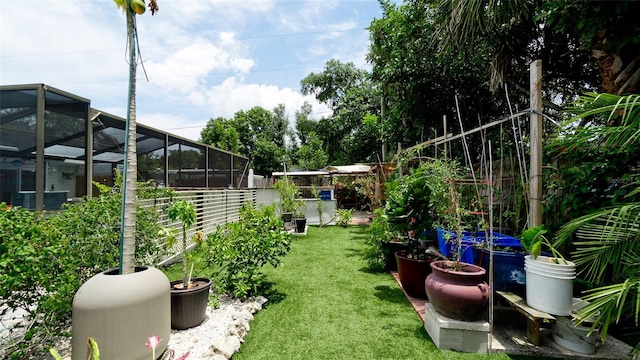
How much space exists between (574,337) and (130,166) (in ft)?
13.1

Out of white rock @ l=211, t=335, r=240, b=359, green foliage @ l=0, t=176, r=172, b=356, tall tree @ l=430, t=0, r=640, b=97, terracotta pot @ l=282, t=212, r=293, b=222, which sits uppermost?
tall tree @ l=430, t=0, r=640, b=97

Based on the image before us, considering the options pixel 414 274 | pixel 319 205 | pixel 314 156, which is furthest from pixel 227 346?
pixel 314 156

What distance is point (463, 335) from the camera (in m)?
2.44

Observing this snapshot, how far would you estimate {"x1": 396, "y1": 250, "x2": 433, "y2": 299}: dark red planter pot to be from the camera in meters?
3.59

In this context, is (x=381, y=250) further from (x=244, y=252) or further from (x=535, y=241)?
(x=535, y=241)

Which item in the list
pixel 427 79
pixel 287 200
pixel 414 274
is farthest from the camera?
pixel 287 200

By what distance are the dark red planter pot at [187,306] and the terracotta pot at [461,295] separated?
231 cm

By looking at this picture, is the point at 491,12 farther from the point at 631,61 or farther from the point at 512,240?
the point at 512,240

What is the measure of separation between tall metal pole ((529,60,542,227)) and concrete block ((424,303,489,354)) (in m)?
1.13

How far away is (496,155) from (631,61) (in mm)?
2710

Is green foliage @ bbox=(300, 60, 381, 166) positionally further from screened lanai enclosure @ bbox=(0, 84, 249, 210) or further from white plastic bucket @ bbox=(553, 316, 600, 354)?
white plastic bucket @ bbox=(553, 316, 600, 354)

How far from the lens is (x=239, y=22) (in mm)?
7840

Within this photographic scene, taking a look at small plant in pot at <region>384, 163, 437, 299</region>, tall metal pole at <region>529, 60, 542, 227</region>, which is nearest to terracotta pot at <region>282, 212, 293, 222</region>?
small plant in pot at <region>384, 163, 437, 299</region>

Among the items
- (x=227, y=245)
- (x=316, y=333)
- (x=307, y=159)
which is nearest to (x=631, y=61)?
(x=316, y=333)
